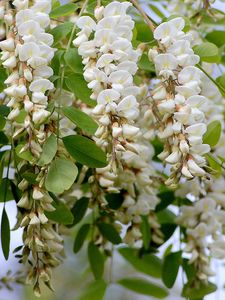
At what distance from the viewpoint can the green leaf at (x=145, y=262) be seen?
51.9 inches

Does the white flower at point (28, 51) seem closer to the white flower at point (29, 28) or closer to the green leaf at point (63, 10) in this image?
the white flower at point (29, 28)

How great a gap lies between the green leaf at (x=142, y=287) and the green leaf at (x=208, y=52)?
1.86 feet

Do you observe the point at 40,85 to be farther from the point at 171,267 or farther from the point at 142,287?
the point at 142,287

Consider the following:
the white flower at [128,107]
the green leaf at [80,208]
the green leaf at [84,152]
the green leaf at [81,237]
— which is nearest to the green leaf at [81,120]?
the green leaf at [84,152]

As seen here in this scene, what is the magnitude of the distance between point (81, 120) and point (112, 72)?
0.12 metres

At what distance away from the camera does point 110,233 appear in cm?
114

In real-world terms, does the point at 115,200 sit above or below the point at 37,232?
below

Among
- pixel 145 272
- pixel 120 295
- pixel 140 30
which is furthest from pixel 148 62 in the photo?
pixel 120 295

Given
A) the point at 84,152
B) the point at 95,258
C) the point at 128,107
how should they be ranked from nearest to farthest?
the point at 128,107 < the point at 84,152 < the point at 95,258

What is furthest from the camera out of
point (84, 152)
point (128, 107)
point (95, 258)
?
point (95, 258)

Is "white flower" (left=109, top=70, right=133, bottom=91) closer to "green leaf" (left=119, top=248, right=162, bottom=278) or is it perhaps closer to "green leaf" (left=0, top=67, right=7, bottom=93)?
"green leaf" (left=0, top=67, right=7, bottom=93)

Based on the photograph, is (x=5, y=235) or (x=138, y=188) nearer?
(x=5, y=235)

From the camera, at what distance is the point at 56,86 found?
0.87 meters

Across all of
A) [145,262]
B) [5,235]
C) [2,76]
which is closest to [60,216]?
[5,235]
